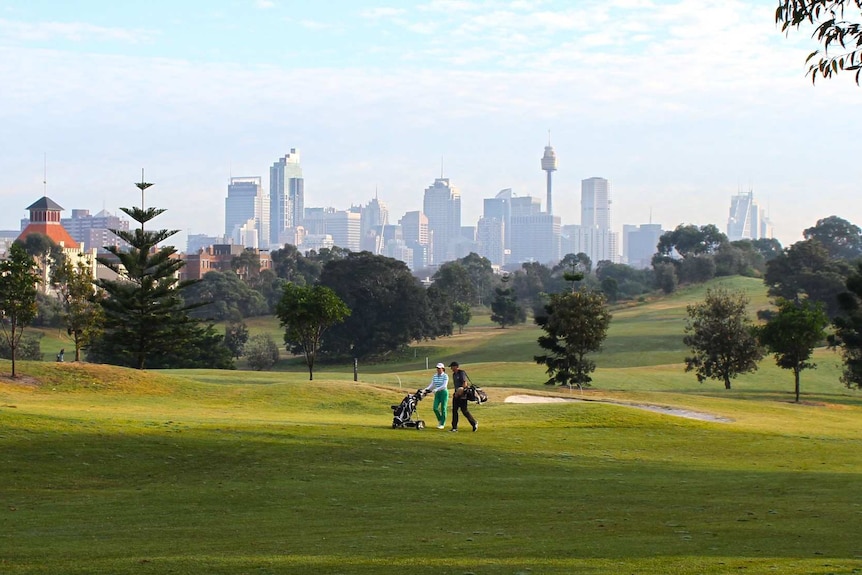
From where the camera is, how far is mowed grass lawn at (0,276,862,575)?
36.7 ft

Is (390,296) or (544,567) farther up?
(390,296)

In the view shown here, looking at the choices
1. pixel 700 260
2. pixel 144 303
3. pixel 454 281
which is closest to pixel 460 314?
pixel 454 281

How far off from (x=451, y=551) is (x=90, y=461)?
8985mm

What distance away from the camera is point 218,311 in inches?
4621

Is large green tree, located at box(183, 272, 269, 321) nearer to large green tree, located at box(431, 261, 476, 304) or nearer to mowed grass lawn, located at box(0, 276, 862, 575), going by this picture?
large green tree, located at box(431, 261, 476, 304)

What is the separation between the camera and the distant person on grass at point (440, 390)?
23.4 metres

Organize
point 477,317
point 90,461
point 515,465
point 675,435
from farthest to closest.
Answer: point 477,317 → point 675,435 → point 515,465 → point 90,461

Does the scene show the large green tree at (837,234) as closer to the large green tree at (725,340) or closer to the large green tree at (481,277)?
the large green tree at (481,277)

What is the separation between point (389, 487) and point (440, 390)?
685 centimetres

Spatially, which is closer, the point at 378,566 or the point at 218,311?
the point at 378,566

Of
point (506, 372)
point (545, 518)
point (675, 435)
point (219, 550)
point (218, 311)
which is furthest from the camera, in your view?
point (218, 311)

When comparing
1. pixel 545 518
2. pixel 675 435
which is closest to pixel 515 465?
pixel 545 518

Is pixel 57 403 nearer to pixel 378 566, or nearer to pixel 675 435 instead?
pixel 675 435

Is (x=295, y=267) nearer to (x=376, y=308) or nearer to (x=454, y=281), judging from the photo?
(x=454, y=281)
